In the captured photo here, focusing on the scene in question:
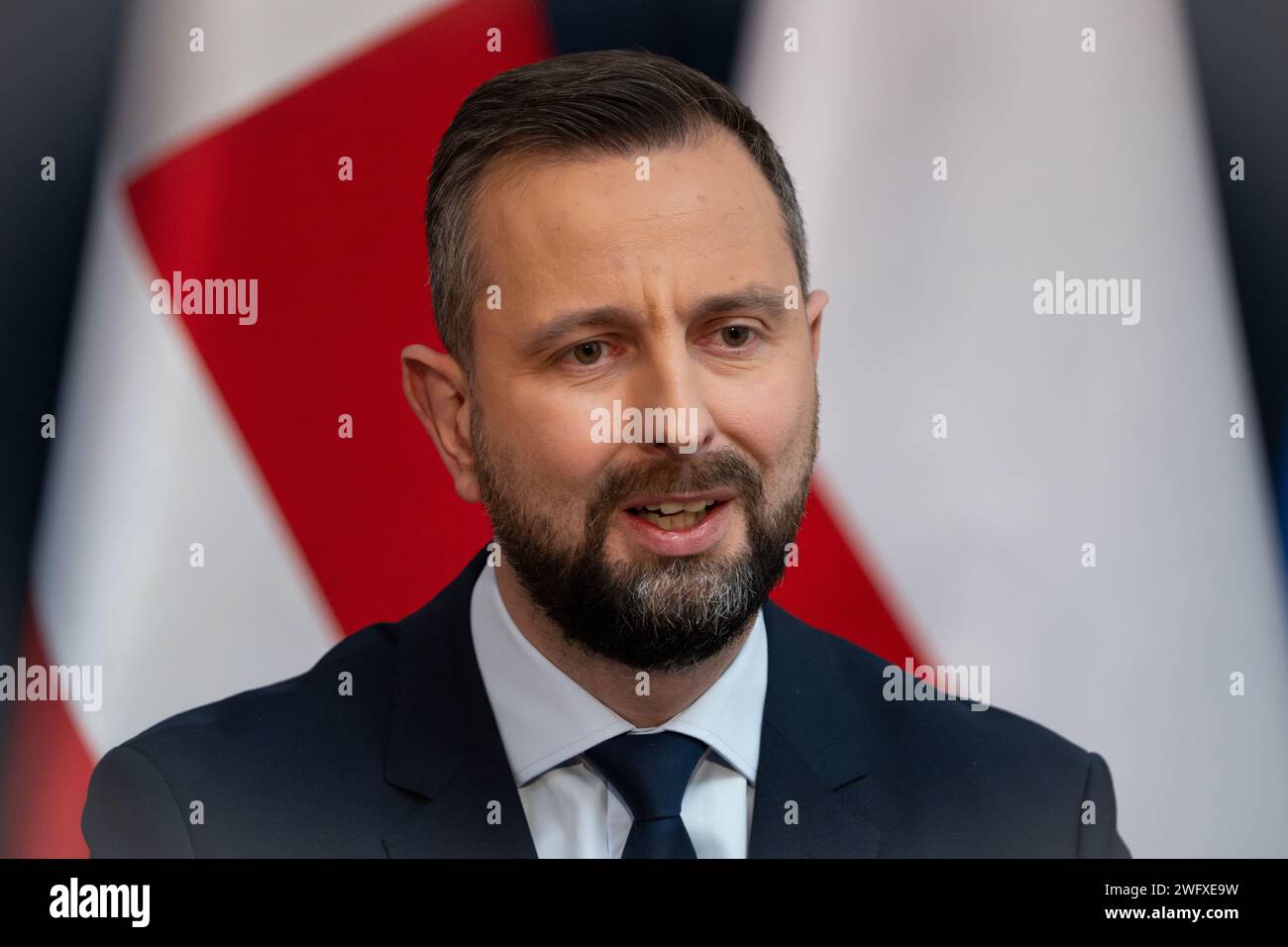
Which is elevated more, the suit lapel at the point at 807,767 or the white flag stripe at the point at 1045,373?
the white flag stripe at the point at 1045,373

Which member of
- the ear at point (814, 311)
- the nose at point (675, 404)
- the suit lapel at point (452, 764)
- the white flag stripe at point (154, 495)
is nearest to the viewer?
the nose at point (675, 404)

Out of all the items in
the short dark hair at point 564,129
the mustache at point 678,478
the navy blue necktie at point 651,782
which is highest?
the short dark hair at point 564,129

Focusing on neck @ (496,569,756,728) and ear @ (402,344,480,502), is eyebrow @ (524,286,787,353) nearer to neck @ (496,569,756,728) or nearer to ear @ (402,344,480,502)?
ear @ (402,344,480,502)

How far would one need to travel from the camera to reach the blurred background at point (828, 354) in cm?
255

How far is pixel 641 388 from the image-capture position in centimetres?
208

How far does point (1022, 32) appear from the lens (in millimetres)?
2605

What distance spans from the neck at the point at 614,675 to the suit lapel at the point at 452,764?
0.36 ft

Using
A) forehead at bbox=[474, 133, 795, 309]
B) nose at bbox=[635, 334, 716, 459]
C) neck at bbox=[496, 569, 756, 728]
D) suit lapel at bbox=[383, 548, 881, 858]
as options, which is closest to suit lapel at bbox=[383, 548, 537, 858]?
suit lapel at bbox=[383, 548, 881, 858]

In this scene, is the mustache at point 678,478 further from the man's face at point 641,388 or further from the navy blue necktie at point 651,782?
the navy blue necktie at point 651,782

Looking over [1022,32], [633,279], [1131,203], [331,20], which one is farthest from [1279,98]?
[331,20]

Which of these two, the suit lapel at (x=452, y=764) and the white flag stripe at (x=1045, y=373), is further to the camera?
the white flag stripe at (x=1045, y=373)

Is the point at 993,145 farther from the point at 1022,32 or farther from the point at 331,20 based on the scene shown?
the point at 331,20

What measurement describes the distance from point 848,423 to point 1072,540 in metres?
0.49

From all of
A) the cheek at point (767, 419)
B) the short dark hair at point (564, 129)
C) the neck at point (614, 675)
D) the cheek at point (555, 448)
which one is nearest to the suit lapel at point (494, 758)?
the neck at point (614, 675)
